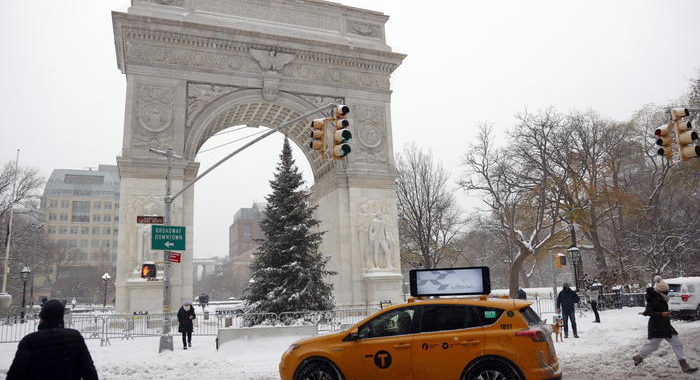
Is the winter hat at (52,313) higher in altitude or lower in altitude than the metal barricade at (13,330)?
higher

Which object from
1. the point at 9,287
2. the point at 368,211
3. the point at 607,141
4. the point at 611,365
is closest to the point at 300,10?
the point at 368,211

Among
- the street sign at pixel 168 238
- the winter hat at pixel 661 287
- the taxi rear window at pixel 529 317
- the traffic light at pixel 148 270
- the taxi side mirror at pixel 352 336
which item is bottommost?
the taxi side mirror at pixel 352 336

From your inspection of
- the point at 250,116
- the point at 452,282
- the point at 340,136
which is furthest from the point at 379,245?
the point at 452,282

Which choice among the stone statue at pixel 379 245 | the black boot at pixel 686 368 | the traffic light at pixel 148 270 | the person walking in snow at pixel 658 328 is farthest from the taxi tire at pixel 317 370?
the stone statue at pixel 379 245

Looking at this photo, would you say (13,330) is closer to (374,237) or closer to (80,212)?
(374,237)

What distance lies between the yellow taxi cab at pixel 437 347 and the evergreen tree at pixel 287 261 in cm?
1350

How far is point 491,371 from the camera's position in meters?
7.14

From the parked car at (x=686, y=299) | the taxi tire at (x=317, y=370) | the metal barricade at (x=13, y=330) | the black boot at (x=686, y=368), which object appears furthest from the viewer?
the metal barricade at (x=13, y=330)

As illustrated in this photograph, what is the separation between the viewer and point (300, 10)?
3011 centimetres

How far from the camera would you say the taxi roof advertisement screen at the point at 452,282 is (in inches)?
367

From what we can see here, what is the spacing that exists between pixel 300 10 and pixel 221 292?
247 feet

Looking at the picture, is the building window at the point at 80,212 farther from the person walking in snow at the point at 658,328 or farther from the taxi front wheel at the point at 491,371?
the taxi front wheel at the point at 491,371

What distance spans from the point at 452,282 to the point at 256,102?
2091 cm

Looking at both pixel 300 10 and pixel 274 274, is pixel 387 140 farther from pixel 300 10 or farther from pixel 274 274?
pixel 274 274
